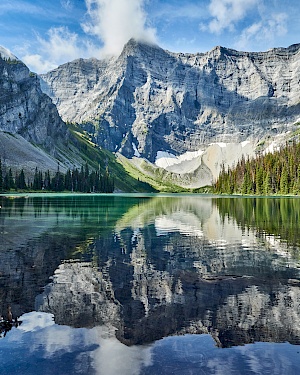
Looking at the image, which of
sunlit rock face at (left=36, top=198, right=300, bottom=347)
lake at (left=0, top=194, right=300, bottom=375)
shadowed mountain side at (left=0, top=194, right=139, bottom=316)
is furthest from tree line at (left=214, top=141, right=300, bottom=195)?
A: sunlit rock face at (left=36, top=198, right=300, bottom=347)

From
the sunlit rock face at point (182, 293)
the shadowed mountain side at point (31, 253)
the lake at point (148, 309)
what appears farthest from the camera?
the shadowed mountain side at point (31, 253)

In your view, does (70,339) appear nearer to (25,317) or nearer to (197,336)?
(25,317)

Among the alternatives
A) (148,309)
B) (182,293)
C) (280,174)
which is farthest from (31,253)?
(280,174)

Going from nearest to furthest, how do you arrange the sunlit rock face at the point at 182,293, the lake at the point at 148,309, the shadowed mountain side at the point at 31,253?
the lake at the point at 148,309 < the sunlit rock face at the point at 182,293 < the shadowed mountain side at the point at 31,253

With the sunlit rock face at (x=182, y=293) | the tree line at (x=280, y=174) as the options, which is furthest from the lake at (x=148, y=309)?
the tree line at (x=280, y=174)

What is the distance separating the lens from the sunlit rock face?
15086mm

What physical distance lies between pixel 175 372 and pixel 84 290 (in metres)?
10.2

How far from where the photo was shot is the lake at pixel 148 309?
1209 cm

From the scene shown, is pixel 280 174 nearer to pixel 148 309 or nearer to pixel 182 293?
pixel 182 293

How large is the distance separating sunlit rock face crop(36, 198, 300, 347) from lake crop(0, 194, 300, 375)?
0.20 ft

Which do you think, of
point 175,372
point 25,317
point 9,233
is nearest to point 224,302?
point 175,372

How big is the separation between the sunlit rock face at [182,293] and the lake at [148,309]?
0.06 metres

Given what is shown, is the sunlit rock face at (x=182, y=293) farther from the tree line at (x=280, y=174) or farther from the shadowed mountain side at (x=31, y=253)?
the tree line at (x=280, y=174)

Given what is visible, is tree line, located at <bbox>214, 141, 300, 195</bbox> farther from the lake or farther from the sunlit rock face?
the sunlit rock face
